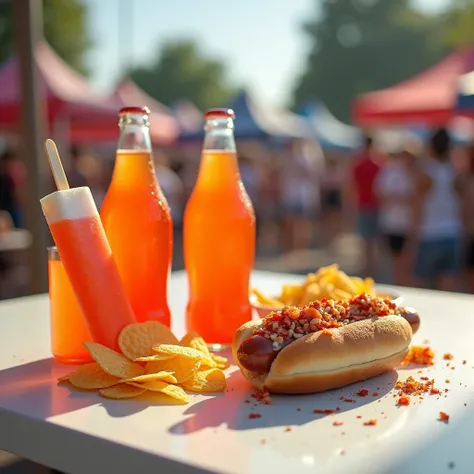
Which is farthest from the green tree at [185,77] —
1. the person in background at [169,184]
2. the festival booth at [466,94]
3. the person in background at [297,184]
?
the festival booth at [466,94]

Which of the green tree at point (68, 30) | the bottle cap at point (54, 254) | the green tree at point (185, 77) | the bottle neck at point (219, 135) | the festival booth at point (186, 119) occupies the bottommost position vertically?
the bottle cap at point (54, 254)

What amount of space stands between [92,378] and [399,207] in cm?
557

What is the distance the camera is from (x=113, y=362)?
116 centimetres

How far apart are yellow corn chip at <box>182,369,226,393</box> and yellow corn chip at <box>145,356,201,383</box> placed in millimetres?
11

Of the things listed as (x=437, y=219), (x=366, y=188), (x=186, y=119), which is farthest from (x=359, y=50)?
(x=437, y=219)

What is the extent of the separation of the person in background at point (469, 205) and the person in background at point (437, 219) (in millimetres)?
64

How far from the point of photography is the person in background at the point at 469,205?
551 cm

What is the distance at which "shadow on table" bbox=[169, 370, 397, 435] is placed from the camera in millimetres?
1020

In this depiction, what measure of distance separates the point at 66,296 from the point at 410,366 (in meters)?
0.71

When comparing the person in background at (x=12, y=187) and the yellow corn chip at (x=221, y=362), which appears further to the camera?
the person in background at (x=12, y=187)

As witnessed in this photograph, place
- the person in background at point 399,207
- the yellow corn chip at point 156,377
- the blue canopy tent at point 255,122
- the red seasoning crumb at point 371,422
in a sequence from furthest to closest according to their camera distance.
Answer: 1. the blue canopy tent at point 255,122
2. the person in background at point 399,207
3. the yellow corn chip at point 156,377
4. the red seasoning crumb at point 371,422

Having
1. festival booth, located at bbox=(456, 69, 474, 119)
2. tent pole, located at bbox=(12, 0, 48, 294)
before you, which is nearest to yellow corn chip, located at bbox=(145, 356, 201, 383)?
tent pole, located at bbox=(12, 0, 48, 294)

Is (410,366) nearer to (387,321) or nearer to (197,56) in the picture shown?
(387,321)

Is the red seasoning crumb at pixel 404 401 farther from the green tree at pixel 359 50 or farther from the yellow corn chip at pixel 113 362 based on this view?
the green tree at pixel 359 50
